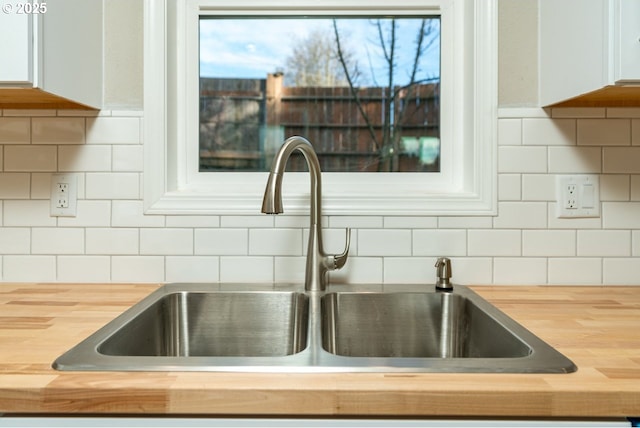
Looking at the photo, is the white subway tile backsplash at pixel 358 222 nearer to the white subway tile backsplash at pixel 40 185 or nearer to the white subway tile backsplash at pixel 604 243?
the white subway tile backsplash at pixel 604 243

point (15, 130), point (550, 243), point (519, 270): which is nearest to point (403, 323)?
point (519, 270)

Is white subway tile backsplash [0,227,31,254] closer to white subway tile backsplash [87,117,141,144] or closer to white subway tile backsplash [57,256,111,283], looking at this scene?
white subway tile backsplash [57,256,111,283]

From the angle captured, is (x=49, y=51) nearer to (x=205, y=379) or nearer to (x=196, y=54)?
(x=196, y=54)

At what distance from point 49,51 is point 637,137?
1.47 m

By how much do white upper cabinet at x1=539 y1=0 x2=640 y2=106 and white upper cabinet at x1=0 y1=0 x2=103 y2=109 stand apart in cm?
116

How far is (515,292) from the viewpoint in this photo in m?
1.35

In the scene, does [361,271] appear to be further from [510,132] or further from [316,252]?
[510,132]

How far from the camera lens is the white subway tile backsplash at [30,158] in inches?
56.5

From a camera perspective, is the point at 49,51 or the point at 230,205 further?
the point at 230,205

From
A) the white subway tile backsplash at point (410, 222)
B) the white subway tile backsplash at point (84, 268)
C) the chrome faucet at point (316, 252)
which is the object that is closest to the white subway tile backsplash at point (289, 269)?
the chrome faucet at point (316, 252)

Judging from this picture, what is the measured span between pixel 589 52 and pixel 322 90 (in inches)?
29.0

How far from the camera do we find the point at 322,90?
1600 millimetres

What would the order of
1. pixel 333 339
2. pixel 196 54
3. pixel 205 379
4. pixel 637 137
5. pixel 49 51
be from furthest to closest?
pixel 196 54
pixel 637 137
pixel 333 339
pixel 49 51
pixel 205 379

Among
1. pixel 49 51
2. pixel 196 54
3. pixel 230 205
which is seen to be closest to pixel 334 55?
pixel 196 54
